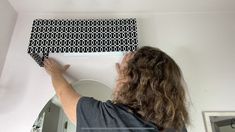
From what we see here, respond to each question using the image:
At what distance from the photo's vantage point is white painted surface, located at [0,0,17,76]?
1225mm

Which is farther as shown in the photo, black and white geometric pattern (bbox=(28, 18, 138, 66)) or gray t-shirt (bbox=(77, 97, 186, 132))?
black and white geometric pattern (bbox=(28, 18, 138, 66))

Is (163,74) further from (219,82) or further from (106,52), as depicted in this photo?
(219,82)

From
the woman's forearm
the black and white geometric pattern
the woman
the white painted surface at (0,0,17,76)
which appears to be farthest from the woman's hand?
the woman

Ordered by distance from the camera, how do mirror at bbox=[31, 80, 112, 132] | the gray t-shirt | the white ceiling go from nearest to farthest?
the gray t-shirt → mirror at bbox=[31, 80, 112, 132] → the white ceiling

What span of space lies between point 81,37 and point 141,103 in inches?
25.1

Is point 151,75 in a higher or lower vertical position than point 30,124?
higher

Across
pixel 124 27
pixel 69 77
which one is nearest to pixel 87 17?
pixel 124 27

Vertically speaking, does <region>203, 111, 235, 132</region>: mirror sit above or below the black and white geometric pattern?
below

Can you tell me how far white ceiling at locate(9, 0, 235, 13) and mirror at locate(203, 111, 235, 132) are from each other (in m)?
0.65

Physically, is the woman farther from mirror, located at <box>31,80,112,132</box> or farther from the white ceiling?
the white ceiling

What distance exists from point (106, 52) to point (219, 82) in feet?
2.17

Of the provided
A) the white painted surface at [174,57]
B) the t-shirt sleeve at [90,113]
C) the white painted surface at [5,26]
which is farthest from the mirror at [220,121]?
the white painted surface at [5,26]

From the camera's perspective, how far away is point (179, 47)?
1.30 meters

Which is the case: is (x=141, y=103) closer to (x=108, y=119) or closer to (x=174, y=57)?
(x=108, y=119)
